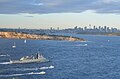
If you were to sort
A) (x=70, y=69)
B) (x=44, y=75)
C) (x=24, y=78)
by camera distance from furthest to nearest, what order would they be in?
(x=70, y=69) → (x=44, y=75) → (x=24, y=78)

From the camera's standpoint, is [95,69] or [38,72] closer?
[38,72]

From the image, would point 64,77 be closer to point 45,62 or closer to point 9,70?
point 9,70

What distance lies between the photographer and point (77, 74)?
11425 centimetres

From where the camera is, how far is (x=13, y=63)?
13975 centimetres

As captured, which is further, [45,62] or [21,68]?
[45,62]

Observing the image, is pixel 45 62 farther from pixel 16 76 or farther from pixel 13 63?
pixel 16 76

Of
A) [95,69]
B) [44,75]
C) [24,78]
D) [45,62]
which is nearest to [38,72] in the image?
[44,75]

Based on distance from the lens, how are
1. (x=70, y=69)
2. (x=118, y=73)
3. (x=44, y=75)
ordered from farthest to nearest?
(x=70, y=69) < (x=118, y=73) < (x=44, y=75)

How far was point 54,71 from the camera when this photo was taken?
398 feet

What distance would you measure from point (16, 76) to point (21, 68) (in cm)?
1890

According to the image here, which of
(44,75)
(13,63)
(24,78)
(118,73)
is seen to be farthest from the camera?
(13,63)

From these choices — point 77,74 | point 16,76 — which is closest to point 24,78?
point 16,76

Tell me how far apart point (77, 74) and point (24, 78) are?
61.8ft

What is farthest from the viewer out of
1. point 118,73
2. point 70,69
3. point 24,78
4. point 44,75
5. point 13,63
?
point 13,63
